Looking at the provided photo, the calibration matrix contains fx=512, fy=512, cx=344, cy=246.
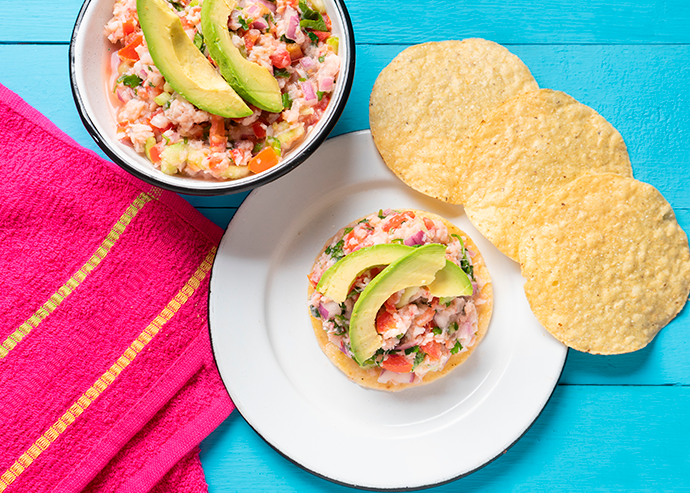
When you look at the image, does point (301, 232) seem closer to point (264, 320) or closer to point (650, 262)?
point (264, 320)

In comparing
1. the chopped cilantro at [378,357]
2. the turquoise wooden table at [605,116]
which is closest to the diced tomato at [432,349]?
the chopped cilantro at [378,357]

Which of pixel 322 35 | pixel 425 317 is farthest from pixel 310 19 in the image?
pixel 425 317

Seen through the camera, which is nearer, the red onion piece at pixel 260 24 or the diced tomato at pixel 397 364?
the red onion piece at pixel 260 24

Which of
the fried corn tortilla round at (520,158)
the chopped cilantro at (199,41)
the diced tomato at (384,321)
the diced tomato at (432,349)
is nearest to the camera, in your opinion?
the chopped cilantro at (199,41)

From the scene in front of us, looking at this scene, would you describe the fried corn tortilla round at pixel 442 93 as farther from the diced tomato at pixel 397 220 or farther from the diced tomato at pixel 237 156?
the diced tomato at pixel 237 156

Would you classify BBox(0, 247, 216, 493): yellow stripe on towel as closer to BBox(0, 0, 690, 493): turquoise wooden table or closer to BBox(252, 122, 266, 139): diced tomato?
BBox(0, 0, 690, 493): turquoise wooden table

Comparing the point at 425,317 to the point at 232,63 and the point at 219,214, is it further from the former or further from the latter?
the point at 232,63
